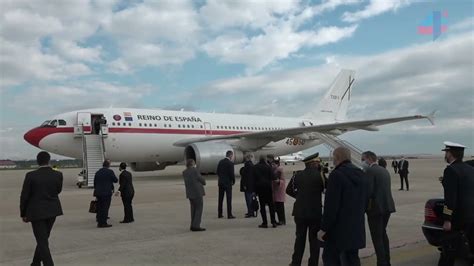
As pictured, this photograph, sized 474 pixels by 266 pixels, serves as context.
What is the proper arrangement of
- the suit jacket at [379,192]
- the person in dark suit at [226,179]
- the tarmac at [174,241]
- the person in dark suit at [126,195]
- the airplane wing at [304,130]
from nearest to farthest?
the suit jacket at [379,192]
the tarmac at [174,241]
the person in dark suit at [126,195]
the person in dark suit at [226,179]
the airplane wing at [304,130]

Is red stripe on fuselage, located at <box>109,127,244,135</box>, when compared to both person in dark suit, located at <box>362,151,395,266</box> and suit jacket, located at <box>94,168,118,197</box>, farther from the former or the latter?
person in dark suit, located at <box>362,151,395,266</box>

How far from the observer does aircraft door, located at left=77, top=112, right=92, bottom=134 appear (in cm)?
2072

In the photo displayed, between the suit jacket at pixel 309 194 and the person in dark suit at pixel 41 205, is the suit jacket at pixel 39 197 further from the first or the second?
the suit jacket at pixel 309 194

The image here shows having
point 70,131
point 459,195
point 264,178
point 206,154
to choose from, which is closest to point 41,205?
point 264,178

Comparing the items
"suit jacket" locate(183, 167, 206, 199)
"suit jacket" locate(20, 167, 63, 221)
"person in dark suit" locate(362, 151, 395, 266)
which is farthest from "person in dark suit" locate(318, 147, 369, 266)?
"suit jacket" locate(183, 167, 206, 199)

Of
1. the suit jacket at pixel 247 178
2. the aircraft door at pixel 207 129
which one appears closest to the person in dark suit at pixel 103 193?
the suit jacket at pixel 247 178

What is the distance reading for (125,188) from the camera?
9727 mm

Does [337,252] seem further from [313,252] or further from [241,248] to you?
[241,248]

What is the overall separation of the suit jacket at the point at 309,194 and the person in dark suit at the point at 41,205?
10.2ft

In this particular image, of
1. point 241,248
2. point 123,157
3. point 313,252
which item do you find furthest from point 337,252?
point 123,157

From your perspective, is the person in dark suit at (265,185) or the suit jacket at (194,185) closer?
the suit jacket at (194,185)

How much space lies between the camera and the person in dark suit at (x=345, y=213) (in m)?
4.29

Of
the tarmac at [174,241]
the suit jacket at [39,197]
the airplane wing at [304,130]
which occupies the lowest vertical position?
the tarmac at [174,241]

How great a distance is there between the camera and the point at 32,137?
20250mm
